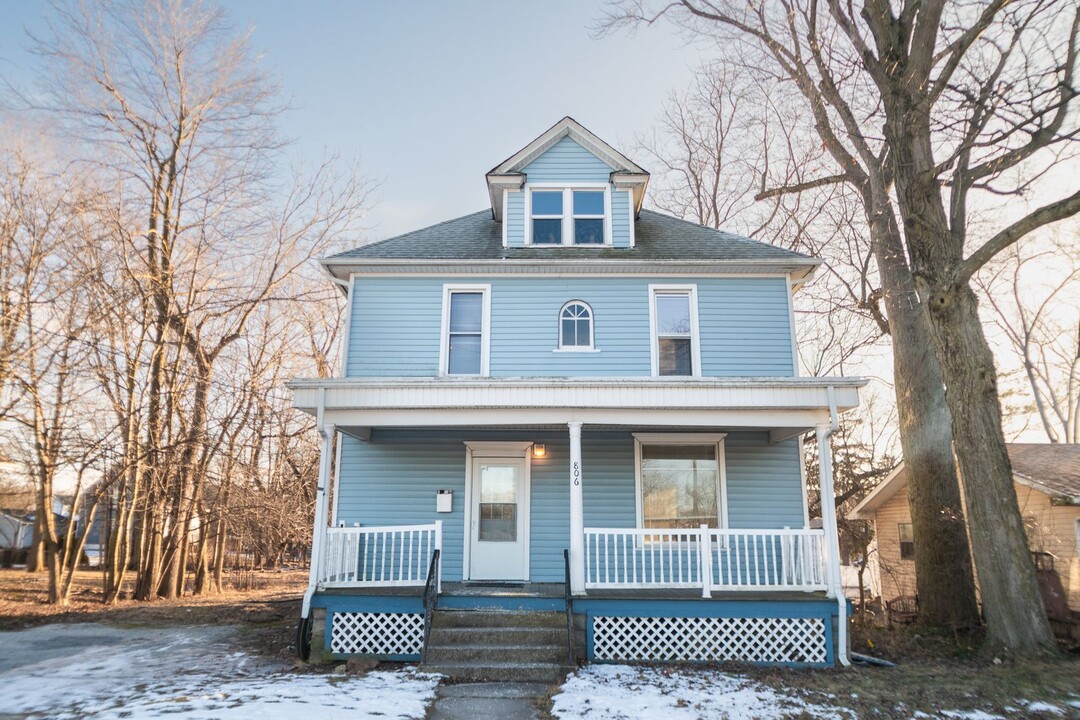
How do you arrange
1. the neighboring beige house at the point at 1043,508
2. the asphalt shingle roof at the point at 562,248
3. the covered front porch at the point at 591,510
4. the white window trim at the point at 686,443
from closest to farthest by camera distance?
the covered front porch at the point at 591,510 → the white window trim at the point at 686,443 → the asphalt shingle roof at the point at 562,248 → the neighboring beige house at the point at 1043,508

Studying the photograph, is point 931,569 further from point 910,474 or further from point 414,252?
point 414,252

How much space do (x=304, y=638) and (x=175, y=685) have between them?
Result: 1587 mm

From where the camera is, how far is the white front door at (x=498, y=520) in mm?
9703

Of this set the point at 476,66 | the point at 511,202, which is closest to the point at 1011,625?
the point at 511,202

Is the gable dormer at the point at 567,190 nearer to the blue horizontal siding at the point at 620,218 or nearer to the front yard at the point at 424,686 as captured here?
the blue horizontal siding at the point at 620,218

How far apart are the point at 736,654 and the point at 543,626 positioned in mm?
2355

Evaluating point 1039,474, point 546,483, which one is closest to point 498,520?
point 546,483

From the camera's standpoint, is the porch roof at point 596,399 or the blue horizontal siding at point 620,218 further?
the blue horizontal siding at point 620,218

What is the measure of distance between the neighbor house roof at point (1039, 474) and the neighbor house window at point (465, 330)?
7555 mm

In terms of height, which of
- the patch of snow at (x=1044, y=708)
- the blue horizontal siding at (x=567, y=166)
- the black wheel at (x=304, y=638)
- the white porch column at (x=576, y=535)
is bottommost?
the patch of snow at (x=1044, y=708)

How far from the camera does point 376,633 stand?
788cm

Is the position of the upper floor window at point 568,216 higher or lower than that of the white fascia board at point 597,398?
higher

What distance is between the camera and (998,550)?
7.63m

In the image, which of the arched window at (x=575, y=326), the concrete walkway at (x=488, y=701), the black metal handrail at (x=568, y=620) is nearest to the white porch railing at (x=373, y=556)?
the black metal handrail at (x=568, y=620)
